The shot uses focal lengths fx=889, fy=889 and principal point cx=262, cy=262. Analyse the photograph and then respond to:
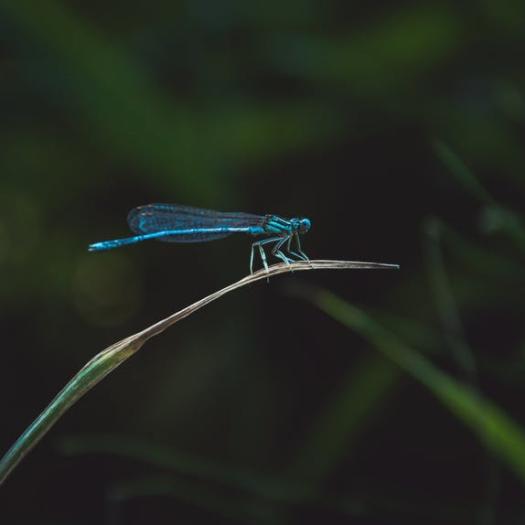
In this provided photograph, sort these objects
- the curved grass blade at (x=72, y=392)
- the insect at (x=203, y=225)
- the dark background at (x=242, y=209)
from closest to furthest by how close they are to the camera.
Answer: the curved grass blade at (x=72, y=392)
the insect at (x=203, y=225)
the dark background at (x=242, y=209)

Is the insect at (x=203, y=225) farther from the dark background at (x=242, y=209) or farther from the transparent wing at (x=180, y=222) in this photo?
the dark background at (x=242, y=209)

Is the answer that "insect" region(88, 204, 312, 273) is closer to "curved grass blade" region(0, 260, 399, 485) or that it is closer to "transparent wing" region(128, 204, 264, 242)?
"transparent wing" region(128, 204, 264, 242)

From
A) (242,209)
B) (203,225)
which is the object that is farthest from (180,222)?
(242,209)

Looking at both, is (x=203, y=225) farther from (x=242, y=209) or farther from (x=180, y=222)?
(x=242, y=209)

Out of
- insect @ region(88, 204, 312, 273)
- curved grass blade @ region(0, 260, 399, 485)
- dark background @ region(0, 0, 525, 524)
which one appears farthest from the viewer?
dark background @ region(0, 0, 525, 524)

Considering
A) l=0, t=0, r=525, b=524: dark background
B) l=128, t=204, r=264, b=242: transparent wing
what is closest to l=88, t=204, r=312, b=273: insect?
l=128, t=204, r=264, b=242: transparent wing

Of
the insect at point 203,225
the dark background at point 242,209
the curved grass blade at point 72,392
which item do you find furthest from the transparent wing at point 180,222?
the curved grass blade at point 72,392

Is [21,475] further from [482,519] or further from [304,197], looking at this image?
[482,519]
